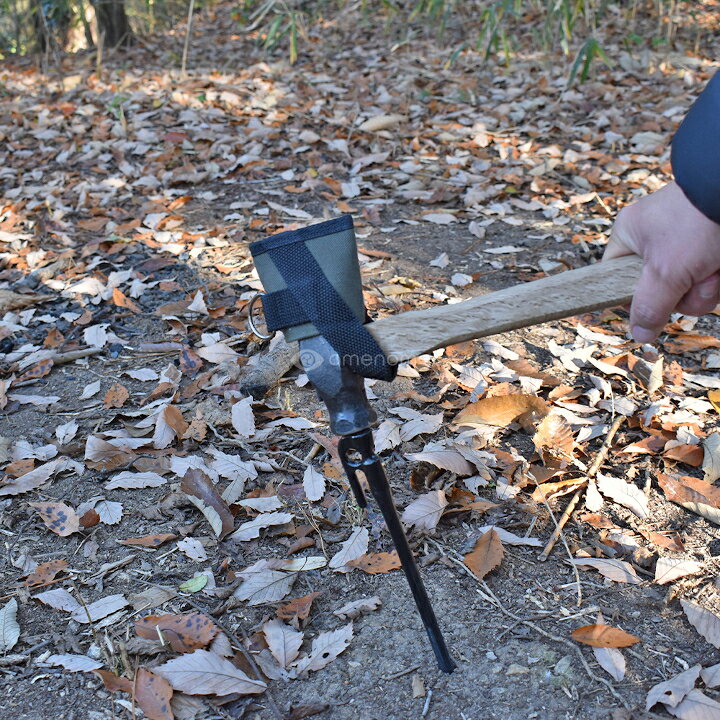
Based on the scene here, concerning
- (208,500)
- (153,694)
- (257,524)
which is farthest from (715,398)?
(153,694)

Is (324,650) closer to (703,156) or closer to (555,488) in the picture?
(555,488)

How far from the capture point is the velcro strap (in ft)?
4.06

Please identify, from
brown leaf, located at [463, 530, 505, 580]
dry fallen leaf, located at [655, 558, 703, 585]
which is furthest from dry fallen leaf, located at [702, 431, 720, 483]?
brown leaf, located at [463, 530, 505, 580]

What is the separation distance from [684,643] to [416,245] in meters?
2.28

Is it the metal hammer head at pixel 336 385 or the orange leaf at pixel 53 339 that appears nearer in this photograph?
the metal hammer head at pixel 336 385

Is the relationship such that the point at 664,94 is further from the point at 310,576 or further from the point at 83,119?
the point at 310,576

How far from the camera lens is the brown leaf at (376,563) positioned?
1.92 m

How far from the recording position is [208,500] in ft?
6.98

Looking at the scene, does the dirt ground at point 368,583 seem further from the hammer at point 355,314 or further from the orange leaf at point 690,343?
the hammer at point 355,314

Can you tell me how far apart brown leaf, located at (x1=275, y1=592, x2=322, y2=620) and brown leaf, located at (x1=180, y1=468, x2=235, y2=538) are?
1.04 feet

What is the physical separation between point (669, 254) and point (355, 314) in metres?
0.50

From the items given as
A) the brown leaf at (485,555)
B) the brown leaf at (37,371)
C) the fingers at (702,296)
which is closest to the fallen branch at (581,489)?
the brown leaf at (485,555)

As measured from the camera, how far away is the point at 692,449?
2244 mm

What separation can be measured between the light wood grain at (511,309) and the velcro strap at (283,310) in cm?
13
